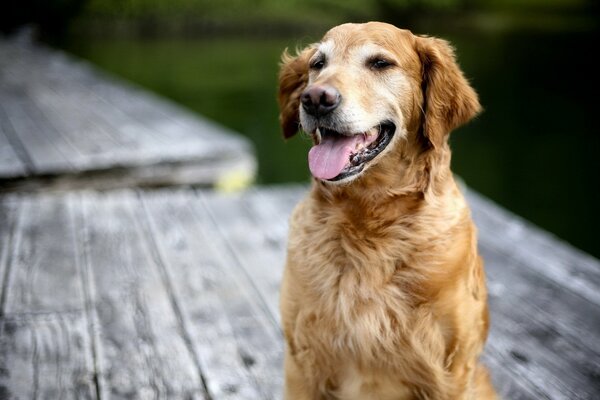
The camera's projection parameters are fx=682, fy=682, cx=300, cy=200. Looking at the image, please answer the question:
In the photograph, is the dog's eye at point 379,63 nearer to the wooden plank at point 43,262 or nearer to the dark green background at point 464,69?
the dark green background at point 464,69

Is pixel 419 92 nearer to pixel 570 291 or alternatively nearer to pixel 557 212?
pixel 570 291

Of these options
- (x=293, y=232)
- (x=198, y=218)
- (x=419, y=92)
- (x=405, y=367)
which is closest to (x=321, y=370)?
(x=405, y=367)

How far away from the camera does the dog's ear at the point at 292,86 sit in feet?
8.75

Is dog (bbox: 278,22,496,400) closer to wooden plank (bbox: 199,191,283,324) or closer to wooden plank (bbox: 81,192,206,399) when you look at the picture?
wooden plank (bbox: 81,192,206,399)

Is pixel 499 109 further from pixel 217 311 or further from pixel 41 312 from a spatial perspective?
pixel 41 312

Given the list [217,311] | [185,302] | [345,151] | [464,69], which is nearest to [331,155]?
[345,151]

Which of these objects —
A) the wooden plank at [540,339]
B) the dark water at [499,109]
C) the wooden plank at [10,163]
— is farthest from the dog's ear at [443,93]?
the wooden plank at [10,163]

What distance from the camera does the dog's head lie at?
2201 millimetres

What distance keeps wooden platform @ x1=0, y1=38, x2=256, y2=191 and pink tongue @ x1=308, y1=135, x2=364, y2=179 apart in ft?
10.8

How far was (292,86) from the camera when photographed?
2.70 metres

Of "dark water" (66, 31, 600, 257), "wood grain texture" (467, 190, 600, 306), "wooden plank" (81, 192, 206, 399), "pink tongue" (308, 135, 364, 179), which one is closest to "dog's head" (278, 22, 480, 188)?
"pink tongue" (308, 135, 364, 179)

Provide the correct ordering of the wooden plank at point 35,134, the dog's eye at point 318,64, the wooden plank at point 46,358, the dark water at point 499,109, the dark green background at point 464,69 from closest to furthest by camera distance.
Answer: the dog's eye at point 318,64
the wooden plank at point 46,358
the wooden plank at point 35,134
the dark water at point 499,109
the dark green background at point 464,69

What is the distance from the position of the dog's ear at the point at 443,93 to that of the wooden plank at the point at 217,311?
48.0 inches

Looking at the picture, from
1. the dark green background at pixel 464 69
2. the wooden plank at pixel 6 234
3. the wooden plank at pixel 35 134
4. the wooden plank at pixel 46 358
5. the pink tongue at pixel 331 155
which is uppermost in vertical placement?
the pink tongue at pixel 331 155
